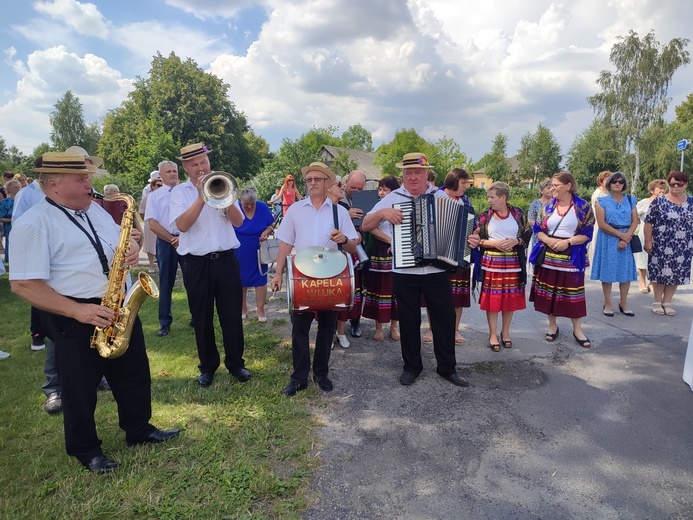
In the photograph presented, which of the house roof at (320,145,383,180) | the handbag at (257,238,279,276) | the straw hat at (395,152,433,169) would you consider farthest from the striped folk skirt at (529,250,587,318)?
the house roof at (320,145,383,180)

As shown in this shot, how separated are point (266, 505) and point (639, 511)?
2.31 m

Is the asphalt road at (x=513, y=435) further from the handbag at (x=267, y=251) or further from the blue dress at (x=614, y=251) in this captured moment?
the handbag at (x=267, y=251)

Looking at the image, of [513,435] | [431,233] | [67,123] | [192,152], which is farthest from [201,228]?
[67,123]

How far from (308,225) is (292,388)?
158cm

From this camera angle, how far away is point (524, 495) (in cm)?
285

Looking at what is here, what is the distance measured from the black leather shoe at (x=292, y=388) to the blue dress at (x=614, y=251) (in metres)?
4.96

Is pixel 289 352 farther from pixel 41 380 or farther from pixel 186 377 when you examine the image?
pixel 41 380

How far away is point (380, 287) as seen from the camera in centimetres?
558

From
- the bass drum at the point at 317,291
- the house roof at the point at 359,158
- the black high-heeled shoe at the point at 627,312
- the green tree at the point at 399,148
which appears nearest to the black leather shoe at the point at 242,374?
the bass drum at the point at 317,291

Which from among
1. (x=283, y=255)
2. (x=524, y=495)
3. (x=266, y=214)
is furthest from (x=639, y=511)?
(x=266, y=214)

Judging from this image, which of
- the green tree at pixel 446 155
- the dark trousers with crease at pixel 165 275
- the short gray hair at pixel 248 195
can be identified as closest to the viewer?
the dark trousers with crease at pixel 165 275

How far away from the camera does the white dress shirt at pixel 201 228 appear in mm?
4141

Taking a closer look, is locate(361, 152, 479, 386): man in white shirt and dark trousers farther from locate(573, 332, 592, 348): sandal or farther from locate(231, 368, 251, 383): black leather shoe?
locate(573, 332, 592, 348): sandal

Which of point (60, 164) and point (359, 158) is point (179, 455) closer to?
point (60, 164)
